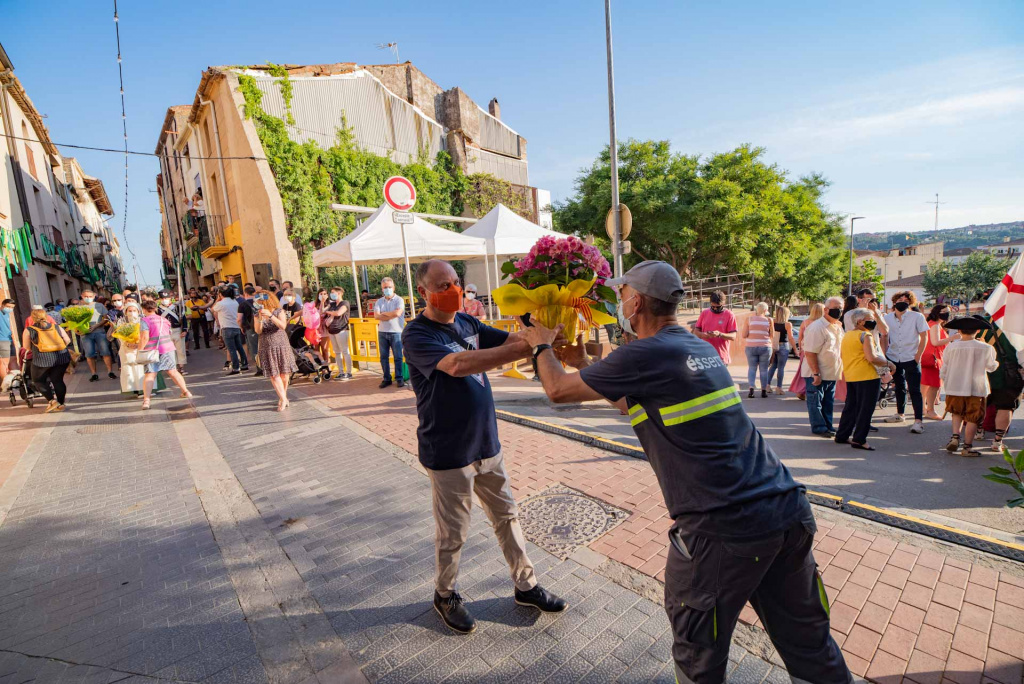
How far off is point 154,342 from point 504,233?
25.4ft

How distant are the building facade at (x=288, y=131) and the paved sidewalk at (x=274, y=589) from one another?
14.3 m

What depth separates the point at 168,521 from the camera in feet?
14.2

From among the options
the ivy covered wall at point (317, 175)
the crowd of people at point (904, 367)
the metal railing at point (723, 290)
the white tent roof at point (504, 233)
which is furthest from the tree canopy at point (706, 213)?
the crowd of people at point (904, 367)

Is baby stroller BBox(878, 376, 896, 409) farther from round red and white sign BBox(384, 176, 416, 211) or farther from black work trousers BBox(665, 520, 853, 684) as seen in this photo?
round red and white sign BBox(384, 176, 416, 211)

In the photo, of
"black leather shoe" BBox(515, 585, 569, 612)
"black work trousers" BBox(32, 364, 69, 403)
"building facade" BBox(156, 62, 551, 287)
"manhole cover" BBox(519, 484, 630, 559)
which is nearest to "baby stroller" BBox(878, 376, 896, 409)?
"manhole cover" BBox(519, 484, 630, 559)

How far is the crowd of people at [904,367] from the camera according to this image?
17.5 feet

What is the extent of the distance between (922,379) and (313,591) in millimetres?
8141

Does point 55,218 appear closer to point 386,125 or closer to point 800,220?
point 386,125

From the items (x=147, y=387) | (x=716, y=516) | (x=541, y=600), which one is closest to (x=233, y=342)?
(x=147, y=387)

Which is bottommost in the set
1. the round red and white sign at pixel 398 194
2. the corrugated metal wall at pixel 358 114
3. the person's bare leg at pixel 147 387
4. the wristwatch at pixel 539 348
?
the person's bare leg at pixel 147 387

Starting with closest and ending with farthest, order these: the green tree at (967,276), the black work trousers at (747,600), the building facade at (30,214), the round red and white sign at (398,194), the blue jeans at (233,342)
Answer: the black work trousers at (747,600) < the round red and white sign at (398,194) < the blue jeans at (233,342) < the building facade at (30,214) < the green tree at (967,276)

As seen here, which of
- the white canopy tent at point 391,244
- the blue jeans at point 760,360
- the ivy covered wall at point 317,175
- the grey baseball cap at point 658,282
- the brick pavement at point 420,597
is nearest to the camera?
the grey baseball cap at point 658,282

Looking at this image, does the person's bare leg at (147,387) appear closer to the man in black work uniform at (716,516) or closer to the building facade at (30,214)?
the building facade at (30,214)

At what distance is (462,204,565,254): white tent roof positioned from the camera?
12266 mm
